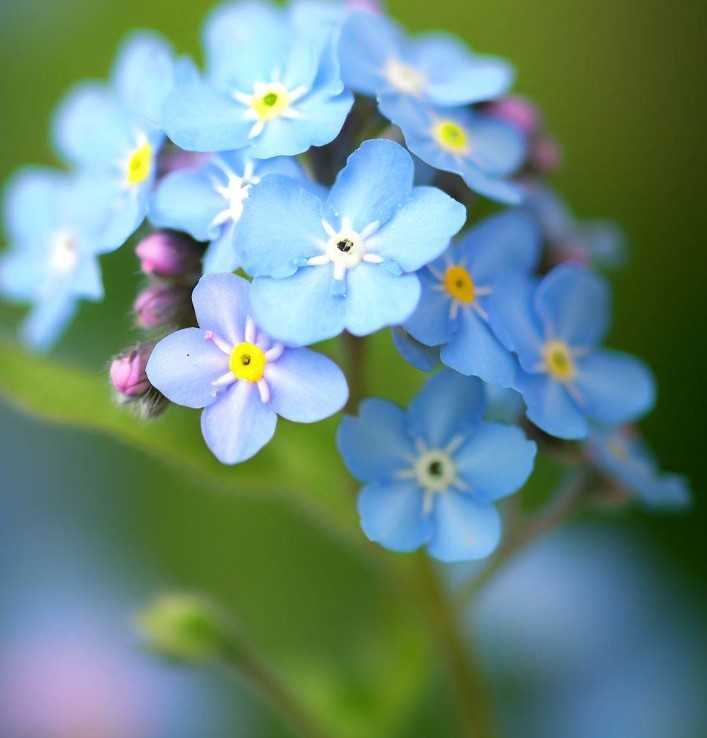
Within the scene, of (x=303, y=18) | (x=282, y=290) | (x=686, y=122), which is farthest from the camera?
(x=686, y=122)

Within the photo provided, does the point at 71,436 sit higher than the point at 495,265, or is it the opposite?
the point at 71,436

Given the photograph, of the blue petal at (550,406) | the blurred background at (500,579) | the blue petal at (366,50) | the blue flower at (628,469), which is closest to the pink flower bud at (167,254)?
the blue petal at (366,50)

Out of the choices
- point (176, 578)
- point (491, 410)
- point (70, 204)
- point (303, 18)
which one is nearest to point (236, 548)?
point (176, 578)

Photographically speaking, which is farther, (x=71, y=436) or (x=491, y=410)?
(x=71, y=436)

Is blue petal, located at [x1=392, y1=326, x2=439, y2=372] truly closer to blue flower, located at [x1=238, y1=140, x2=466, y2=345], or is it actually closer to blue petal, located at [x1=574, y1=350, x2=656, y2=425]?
blue flower, located at [x1=238, y1=140, x2=466, y2=345]

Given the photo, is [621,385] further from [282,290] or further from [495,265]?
[282,290]

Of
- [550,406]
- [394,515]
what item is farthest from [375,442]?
[550,406]

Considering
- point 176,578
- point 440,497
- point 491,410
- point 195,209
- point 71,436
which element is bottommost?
point 440,497
